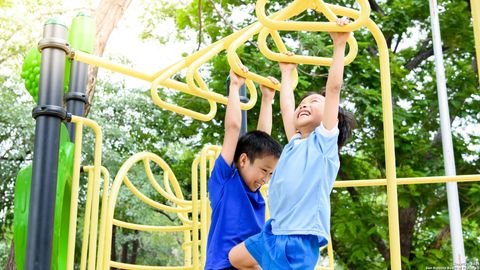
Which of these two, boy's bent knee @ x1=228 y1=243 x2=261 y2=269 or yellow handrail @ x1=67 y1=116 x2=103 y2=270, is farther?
yellow handrail @ x1=67 y1=116 x2=103 y2=270

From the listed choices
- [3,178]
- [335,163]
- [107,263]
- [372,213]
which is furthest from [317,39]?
[3,178]

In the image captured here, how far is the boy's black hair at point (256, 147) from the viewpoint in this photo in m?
2.02

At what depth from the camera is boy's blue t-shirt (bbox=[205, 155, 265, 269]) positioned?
1.96 metres

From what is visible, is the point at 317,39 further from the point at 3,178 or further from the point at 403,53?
the point at 3,178

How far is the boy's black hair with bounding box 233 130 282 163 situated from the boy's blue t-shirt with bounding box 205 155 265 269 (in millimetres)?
71

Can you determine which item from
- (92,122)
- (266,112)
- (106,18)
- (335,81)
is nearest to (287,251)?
(335,81)

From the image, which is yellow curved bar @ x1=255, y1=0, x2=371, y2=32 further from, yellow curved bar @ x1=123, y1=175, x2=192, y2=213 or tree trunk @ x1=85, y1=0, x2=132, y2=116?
tree trunk @ x1=85, y1=0, x2=132, y2=116

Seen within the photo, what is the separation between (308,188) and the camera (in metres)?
1.68

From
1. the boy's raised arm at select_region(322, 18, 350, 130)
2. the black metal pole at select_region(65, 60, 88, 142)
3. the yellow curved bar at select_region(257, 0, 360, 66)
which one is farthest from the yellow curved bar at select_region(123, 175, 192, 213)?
the boy's raised arm at select_region(322, 18, 350, 130)

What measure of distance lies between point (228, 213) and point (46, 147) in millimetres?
674

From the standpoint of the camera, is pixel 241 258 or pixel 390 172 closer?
pixel 390 172

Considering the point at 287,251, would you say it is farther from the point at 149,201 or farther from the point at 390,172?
the point at 149,201

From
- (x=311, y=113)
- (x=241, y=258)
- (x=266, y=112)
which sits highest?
(x=266, y=112)

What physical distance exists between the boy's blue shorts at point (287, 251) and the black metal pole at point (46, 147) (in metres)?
0.74
